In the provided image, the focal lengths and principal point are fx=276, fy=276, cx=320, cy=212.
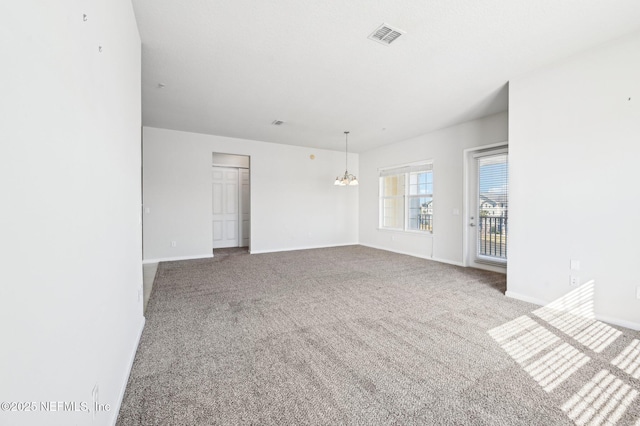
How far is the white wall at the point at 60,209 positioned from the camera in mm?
643

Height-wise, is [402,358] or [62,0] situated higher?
[62,0]

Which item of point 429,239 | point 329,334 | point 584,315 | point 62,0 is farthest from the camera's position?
point 429,239

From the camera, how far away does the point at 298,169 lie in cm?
730

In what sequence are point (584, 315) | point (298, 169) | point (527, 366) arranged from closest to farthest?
point (527, 366) → point (584, 315) → point (298, 169)

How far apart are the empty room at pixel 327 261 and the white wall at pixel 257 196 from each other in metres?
0.11

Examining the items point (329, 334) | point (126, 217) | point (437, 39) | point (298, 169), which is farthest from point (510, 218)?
point (298, 169)

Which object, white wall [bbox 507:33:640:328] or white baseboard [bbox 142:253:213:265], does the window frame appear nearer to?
white wall [bbox 507:33:640:328]

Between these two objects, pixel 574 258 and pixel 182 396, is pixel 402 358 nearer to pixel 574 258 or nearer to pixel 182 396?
pixel 182 396

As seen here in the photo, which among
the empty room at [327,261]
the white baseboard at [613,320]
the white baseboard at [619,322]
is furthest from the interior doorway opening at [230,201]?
the white baseboard at [619,322]

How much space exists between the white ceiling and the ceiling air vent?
0.20 ft

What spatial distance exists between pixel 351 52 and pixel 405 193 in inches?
174

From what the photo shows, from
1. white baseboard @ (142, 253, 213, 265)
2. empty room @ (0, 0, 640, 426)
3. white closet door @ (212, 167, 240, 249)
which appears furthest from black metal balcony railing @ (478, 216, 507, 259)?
white closet door @ (212, 167, 240, 249)

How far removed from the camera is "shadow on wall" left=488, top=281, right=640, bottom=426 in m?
1.63

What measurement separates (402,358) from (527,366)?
34.5 inches
